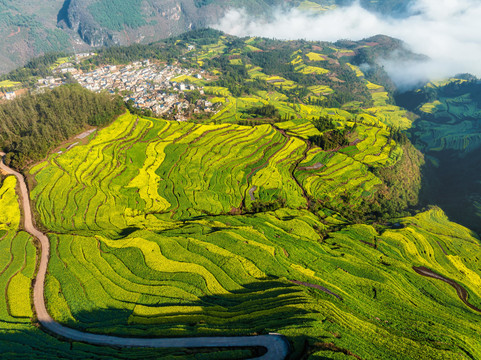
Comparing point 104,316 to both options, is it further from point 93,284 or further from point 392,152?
point 392,152

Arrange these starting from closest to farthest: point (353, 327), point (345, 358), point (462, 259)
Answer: point (345, 358)
point (353, 327)
point (462, 259)

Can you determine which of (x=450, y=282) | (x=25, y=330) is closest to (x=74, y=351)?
(x=25, y=330)

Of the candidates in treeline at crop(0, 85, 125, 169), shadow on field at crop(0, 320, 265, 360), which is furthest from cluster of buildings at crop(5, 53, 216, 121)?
shadow on field at crop(0, 320, 265, 360)

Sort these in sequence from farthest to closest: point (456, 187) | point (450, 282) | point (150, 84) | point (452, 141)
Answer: point (150, 84)
point (452, 141)
point (456, 187)
point (450, 282)

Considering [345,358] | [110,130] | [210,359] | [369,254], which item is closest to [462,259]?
[369,254]

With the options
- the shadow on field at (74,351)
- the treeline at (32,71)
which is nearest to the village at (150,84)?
the treeline at (32,71)

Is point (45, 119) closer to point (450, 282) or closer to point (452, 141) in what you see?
point (450, 282)
